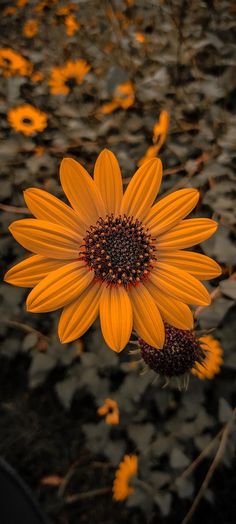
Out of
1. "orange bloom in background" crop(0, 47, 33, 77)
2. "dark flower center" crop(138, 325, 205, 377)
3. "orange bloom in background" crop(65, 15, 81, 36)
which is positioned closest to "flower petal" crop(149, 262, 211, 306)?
"dark flower center" crop(138, 325, 205, 377)

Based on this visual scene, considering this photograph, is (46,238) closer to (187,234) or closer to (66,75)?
(187,234)

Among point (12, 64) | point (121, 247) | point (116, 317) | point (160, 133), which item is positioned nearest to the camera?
point (116, 317)

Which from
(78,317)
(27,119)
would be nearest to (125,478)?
(78,317)

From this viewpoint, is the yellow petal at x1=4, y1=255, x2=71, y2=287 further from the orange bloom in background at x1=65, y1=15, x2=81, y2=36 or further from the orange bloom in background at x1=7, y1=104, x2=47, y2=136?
the orange bloom in background at x1=65, y1=15, x2=81, y2=36

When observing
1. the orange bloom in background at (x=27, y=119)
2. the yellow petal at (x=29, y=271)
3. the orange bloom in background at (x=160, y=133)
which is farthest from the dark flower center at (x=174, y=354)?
the orange bloom in background at (x=27, y=119)

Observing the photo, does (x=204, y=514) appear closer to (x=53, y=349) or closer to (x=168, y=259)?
(x=53, y=349)

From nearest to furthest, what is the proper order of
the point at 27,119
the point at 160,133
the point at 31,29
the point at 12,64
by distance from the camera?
1. the point at 160,133
2. the point at 27,119
3. the point at 12,64
4. the point at 31,29
